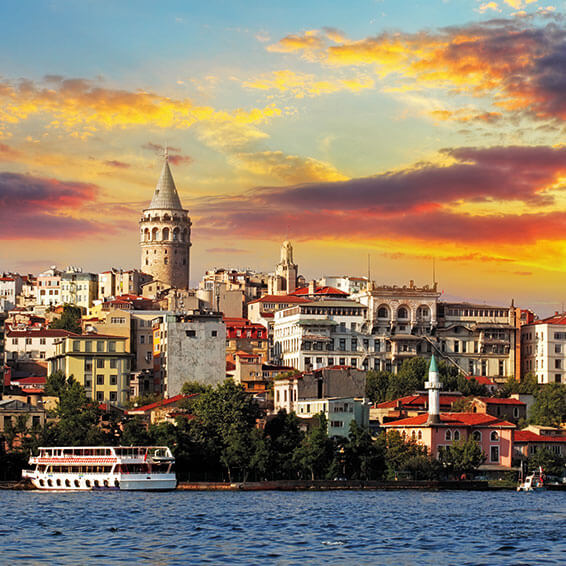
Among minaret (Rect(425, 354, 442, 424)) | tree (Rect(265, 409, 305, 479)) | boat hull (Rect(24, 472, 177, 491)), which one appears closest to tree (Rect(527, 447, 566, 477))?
minaret (Rect(425, 354, 442, 424))

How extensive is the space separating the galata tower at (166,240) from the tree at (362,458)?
99426 mm

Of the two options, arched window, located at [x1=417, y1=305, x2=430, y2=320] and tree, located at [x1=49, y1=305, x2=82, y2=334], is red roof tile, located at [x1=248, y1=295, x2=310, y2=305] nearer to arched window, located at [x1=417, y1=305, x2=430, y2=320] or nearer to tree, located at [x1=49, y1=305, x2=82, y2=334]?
arched window, located at [x1=417, y1=305, x2=430, y2=320]

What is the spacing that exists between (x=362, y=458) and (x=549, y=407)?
3157cm

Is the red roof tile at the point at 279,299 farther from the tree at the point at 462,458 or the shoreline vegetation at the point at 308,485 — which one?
the shoreline vegetation at the point at 308,485

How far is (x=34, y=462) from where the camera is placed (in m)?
82.3

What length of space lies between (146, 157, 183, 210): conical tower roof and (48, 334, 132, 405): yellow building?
77.2 m

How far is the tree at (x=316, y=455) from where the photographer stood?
278 feet

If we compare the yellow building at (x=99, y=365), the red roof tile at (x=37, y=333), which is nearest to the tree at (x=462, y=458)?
the yellow building at (x=99, y=365)

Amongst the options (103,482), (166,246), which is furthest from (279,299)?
(103,482)

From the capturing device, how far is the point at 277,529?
5694 centimetres

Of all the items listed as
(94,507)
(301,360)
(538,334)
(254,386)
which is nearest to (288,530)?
(94,507)

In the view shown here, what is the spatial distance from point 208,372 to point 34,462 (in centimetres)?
3750

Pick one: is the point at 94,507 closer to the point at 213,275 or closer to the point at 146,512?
the point at 146,512

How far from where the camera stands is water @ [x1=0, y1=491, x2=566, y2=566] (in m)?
47.7
